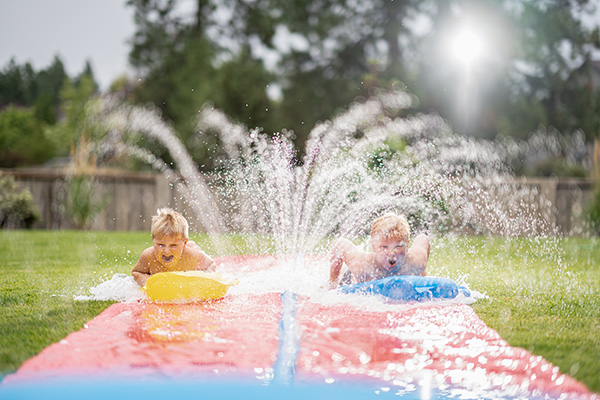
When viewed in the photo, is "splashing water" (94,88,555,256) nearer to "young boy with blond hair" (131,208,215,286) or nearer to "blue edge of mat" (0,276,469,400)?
"young boy with blond hair" (131,208,215,286)

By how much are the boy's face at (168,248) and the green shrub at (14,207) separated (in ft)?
25.4

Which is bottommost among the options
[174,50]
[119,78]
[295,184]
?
[295,184]

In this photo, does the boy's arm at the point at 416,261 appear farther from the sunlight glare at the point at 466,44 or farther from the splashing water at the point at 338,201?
the sunlight glare at the point at 466,44

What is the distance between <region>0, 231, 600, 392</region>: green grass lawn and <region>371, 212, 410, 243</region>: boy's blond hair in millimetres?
642

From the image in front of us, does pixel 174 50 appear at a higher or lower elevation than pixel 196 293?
higher

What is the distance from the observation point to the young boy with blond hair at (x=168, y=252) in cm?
416

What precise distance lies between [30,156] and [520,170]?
28.9 meters

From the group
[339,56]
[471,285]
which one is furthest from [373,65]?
[471,285]

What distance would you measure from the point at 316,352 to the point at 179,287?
142 centimetres

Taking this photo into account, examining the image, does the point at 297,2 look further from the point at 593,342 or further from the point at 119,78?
the point at 119,78

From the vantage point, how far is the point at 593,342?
116 inches

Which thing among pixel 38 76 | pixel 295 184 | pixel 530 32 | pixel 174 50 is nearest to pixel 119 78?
pixel 38 76

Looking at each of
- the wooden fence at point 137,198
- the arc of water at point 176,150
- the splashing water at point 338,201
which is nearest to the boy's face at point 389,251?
the splashing water at point 338,201

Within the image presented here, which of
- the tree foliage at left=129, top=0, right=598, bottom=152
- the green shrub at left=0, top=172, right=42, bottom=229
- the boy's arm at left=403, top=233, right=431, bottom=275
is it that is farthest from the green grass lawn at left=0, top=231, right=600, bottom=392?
the tree foliage at left=129, top=0, right=598, bottom=152
